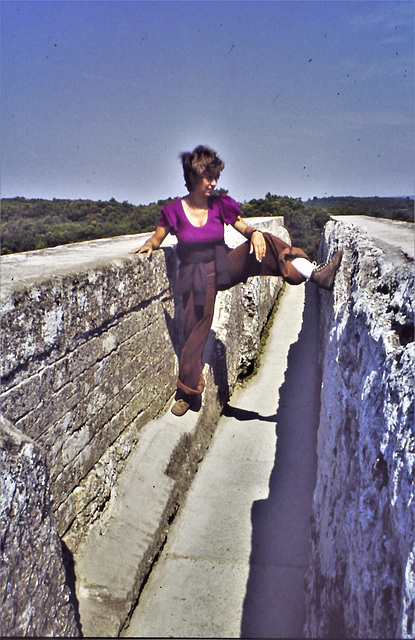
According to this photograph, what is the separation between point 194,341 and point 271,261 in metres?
0.95

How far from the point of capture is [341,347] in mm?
2531

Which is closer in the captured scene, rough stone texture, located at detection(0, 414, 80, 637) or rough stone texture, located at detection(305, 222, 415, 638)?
rough stone texture, located at detection(305, 222, 415, 638)

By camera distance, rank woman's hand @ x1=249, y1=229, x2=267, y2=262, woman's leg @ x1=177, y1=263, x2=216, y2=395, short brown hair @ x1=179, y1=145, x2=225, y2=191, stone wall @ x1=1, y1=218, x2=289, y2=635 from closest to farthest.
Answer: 1. stone wall @ x1=1, y1=218, x2=289, y2=635
2. short brown hair @ x1=179, y1=145, x2=225, y2=191
3. woman's hand @ x1=249, y1=229, x2=267, y2=262
4. woman's leg @ x1=177, y1=263, x2=216, y2=395

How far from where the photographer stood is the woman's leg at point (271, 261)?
3.60m

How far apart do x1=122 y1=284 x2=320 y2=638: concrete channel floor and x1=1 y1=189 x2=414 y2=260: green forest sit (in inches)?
187

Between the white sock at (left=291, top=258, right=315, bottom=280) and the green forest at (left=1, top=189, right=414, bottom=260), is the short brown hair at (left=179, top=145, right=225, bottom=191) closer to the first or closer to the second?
the white sock at (left=291, top=258, right=315, bottom=280)

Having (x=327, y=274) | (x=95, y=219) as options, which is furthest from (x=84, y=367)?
(x=95, y=219)

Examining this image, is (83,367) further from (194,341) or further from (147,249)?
(194,341)

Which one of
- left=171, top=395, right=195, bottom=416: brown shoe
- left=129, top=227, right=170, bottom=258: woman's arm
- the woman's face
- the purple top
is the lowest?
left=171, top=395, right=195, bottom=416: brown shoe

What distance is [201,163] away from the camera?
3.28 metres

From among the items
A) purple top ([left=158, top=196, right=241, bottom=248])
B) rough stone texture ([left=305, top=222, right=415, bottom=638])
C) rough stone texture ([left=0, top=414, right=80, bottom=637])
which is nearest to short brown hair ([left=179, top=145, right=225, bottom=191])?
purple top ([left=158, top=196, right=241, bottom=248])

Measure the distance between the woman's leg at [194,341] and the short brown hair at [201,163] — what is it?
92cm

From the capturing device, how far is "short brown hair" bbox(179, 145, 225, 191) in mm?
3256

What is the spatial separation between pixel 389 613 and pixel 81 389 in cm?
199
